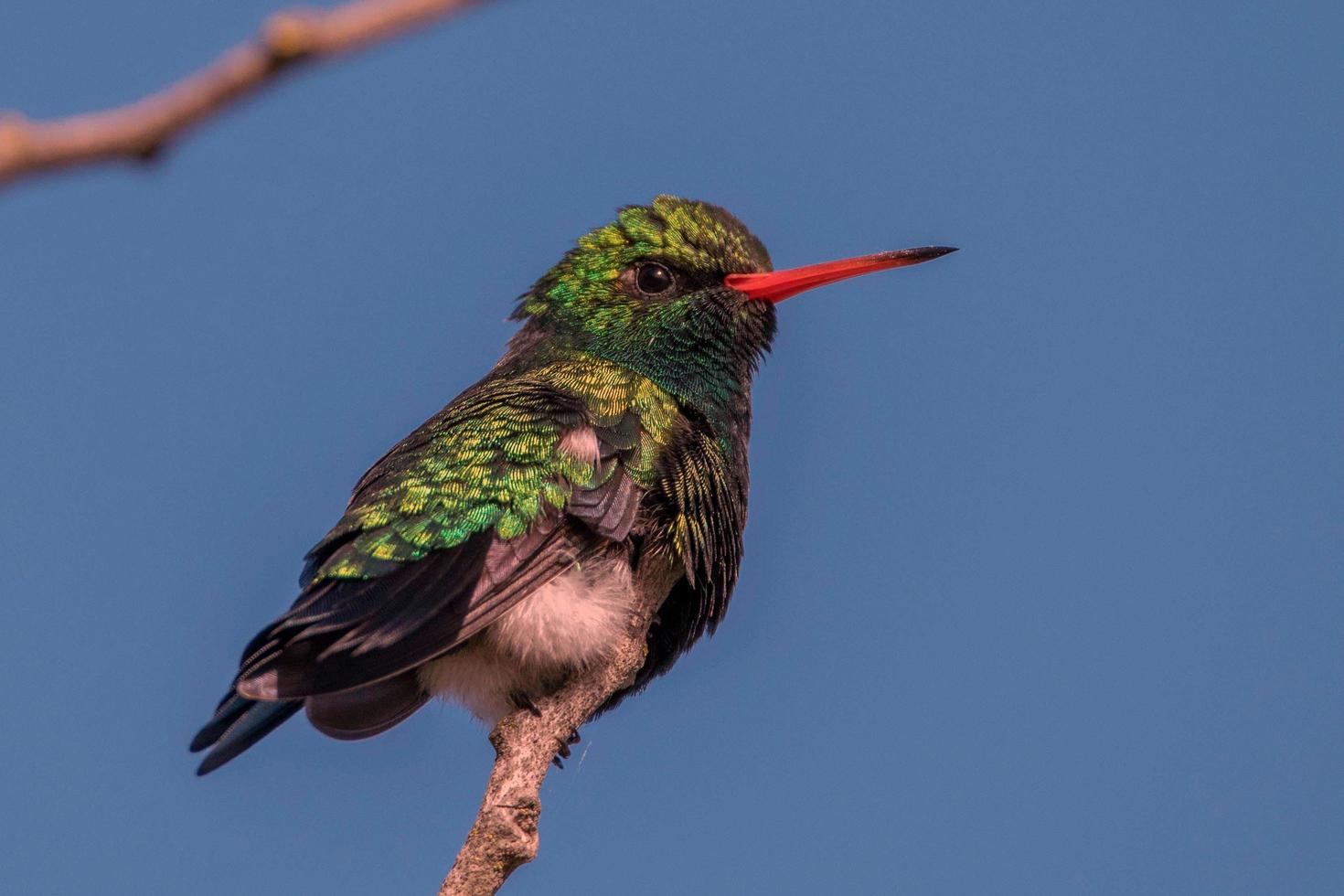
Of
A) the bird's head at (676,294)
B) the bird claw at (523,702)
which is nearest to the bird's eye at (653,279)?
the bird's head at (676,294)

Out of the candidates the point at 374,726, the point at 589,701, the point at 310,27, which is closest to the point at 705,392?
the point at 589,701

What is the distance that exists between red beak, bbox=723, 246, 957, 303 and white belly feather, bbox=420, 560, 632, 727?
1.80 m

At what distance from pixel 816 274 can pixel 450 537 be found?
92.6 inches

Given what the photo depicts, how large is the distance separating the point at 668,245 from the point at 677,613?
73.4 inches

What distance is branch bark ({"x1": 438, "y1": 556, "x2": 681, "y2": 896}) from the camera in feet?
14.5

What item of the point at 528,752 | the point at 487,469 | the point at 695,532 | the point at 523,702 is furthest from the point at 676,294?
the point at 528,752

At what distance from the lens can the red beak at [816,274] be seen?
656cm

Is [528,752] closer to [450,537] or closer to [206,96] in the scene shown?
[450,537]

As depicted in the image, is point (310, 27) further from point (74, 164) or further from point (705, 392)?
point (705, 392)

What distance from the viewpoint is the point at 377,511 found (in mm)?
5496

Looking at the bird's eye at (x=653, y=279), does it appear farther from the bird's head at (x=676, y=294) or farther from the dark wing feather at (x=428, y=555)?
the dark wing feather at (x=428, y=555)

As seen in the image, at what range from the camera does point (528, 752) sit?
5.00 metres

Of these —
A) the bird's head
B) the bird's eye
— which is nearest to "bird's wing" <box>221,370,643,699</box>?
the bird's head

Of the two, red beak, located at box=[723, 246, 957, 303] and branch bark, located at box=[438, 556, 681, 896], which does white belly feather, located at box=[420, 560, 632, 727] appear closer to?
branch bark, located at box=[438, 556, 681, 896]
